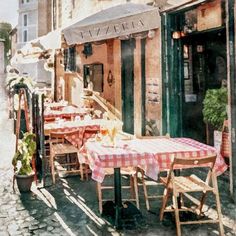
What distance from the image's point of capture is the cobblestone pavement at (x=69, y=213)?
520 centimetres

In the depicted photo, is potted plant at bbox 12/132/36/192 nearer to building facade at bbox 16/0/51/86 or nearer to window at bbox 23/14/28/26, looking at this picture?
building facade at bbox 16/0/51/86

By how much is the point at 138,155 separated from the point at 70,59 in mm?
12602

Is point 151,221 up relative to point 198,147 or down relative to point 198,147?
down

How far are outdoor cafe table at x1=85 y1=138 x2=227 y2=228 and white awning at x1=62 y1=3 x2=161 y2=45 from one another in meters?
3.25

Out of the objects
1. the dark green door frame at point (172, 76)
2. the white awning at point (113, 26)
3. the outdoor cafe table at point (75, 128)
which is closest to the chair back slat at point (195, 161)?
the outdoor cafe table at point (75, 128)

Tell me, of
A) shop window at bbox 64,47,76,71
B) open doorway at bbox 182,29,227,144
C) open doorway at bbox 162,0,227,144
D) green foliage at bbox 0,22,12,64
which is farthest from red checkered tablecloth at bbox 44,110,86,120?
green foliage at bbox 0,22,12,64

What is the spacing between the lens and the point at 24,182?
6859mm

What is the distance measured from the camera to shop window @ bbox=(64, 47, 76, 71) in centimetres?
1670

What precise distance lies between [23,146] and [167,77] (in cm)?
394

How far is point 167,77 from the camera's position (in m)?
9.16

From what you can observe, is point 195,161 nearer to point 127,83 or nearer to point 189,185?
point 189,185

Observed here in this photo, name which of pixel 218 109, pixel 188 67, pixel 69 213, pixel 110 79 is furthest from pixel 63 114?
pixel 69 213

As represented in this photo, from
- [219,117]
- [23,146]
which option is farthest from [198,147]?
[23,146]

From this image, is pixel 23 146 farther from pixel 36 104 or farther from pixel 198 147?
pixel 198 147
